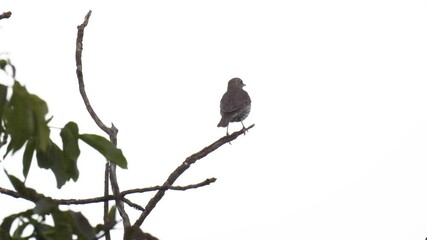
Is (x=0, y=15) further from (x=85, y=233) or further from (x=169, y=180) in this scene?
(x=85, y=233)

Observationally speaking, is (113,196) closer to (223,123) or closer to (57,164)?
(57,164)

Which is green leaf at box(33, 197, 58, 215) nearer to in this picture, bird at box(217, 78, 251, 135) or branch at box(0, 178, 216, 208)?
branch at box(0, 178, 216, 208)

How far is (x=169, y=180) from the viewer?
3807mm

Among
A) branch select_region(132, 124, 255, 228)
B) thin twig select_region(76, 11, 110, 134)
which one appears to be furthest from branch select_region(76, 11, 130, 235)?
branch select_region(132, 124, 255, 228)

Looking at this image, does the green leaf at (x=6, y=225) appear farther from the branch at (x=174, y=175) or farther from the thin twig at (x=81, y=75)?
the thin twig at (x=81, y=75)

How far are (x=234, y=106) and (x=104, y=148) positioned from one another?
39.9 ft

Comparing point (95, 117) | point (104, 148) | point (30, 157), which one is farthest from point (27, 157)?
point (95, 117)

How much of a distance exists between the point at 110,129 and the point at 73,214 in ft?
5.15

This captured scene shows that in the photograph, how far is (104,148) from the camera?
3.05 metres

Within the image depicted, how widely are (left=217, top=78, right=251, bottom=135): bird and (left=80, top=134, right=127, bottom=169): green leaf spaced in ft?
38.4

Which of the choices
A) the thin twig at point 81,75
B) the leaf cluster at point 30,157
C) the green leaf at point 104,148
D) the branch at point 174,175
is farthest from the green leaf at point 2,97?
the thin twig at point 81,75

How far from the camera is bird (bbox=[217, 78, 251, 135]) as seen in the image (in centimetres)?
1502

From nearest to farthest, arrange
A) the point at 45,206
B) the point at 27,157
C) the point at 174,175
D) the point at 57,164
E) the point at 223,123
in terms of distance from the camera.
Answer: the point at 45,206, the point at 27,157, the point at 57,164, the point at 174,175, the point at 223,123

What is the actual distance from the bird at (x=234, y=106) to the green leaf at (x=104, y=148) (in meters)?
11.7
